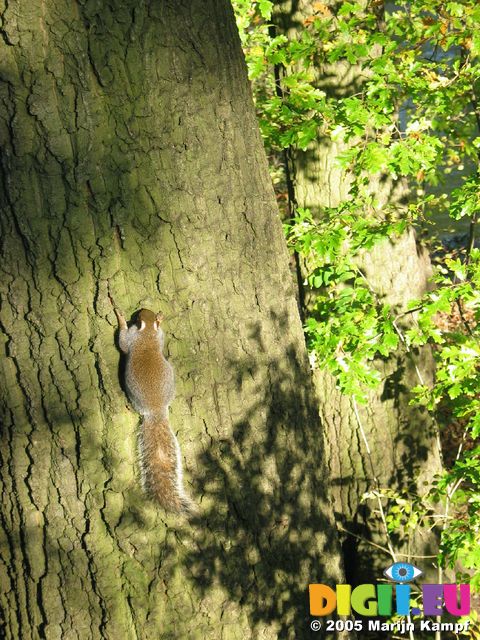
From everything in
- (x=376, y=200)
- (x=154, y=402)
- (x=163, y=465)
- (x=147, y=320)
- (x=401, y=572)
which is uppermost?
(x=376, y=200)

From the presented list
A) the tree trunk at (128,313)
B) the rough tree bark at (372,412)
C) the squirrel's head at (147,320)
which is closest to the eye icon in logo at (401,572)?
the rough tree bark at (372,412)

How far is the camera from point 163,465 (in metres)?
2.12

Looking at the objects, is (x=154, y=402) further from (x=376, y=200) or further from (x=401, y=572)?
(x=401, y=572)

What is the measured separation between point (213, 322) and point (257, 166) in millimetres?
609

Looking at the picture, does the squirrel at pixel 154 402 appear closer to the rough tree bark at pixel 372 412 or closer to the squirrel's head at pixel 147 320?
the squirrel's head at pixel 147 320

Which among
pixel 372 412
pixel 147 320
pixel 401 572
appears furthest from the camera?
pixel 372 412

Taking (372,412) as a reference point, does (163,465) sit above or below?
below

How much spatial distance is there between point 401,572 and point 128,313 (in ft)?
9.58

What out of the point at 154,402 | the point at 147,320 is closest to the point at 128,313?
the point at 147,320

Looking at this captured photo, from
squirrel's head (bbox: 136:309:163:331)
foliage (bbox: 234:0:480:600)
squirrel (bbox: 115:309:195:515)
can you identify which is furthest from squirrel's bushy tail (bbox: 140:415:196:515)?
foliage (bbox: 234:0:480:600)

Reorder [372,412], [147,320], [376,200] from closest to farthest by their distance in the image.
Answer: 1. [147,320]
2. [376,200]
3. [372,412]

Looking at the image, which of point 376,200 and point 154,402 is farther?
point 376,200

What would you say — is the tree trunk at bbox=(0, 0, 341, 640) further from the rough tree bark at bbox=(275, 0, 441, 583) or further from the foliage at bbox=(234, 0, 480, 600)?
the rough tree bark at bbox=(275, 0, 441, 583)

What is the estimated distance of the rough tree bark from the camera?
14.2 feet
